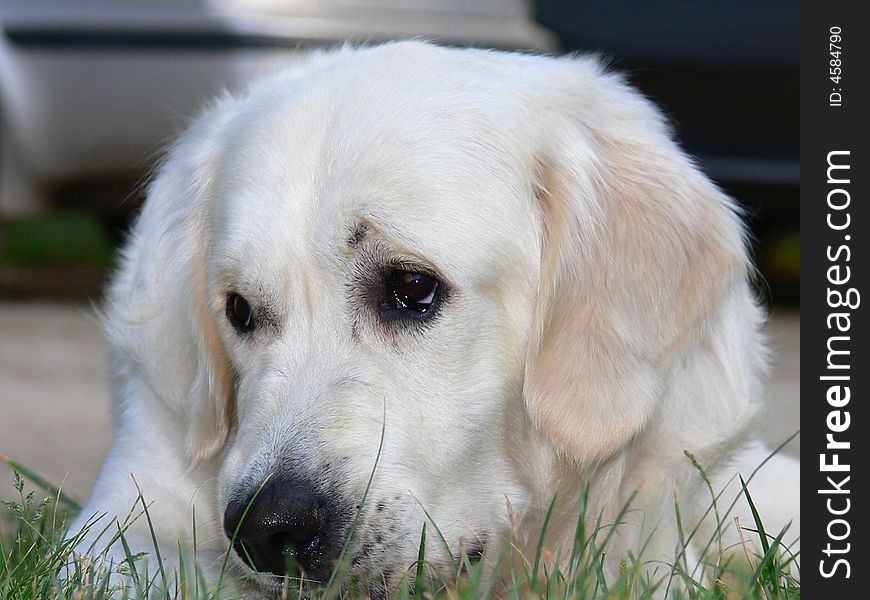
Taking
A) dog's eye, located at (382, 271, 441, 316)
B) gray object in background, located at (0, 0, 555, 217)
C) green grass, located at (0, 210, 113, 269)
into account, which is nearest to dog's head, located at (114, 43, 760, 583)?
dog's eye, located at (382, 271, 441, 316)

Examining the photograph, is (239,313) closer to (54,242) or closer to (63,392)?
(63,392)

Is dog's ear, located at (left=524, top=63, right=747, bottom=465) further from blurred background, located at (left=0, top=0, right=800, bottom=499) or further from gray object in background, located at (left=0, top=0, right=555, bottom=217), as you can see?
gray object in background, located at (left=0, top=0, right=555, bottom=217)

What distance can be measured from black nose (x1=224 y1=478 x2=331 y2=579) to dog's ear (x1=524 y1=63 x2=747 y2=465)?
66cm

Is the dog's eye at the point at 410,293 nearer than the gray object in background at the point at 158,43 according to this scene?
Yes

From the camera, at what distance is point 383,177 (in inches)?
114

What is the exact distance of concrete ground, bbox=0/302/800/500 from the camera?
464cm

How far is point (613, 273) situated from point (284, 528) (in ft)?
3.43

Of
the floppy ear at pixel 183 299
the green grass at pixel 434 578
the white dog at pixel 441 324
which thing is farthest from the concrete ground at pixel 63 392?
the green grass at pixel 434 578

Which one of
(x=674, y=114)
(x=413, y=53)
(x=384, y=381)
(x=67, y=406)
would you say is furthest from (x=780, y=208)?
(x=384, y=381)

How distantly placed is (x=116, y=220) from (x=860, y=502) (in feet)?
22.5

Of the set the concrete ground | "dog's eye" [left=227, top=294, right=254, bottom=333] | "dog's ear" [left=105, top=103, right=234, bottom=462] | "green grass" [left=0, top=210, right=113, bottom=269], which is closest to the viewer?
"dog's eye" [left=227, top=294, right=254, bottom=333]

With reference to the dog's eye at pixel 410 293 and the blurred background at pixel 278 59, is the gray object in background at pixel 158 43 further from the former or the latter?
the dog's eye at pixel 410 293

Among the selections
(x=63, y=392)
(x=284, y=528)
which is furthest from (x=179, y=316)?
(x=63, y=392)

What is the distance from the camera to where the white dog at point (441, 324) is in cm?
271
